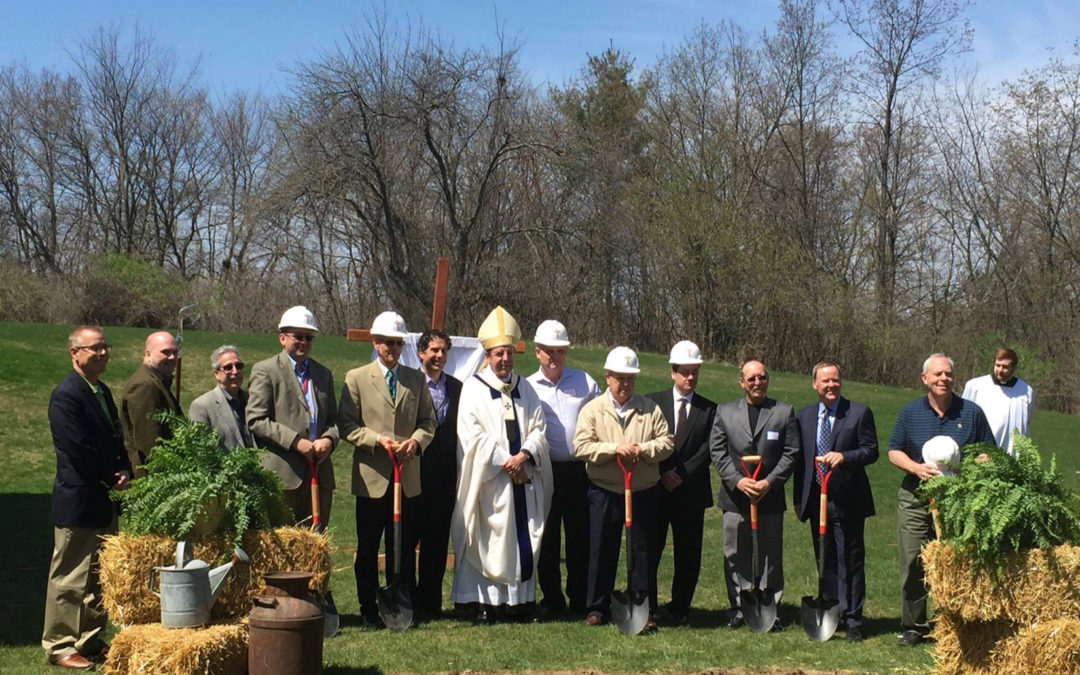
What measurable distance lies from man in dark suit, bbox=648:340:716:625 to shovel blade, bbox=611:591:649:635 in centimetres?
46

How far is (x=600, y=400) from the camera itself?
8.45 meters

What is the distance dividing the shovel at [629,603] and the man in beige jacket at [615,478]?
0.07m

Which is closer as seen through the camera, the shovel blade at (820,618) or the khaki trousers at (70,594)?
the khaki trousers at (70,594)

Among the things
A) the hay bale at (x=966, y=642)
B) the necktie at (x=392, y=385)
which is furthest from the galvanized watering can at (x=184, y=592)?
the hay bale at (x=966, y=642)

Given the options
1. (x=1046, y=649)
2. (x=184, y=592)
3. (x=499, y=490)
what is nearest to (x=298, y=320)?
(x=499, y=490)

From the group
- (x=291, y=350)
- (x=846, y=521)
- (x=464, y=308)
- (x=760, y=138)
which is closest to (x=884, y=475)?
(x=846, y=521)

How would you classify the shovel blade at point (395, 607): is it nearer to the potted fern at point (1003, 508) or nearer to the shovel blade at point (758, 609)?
the shovel blade at point (758, 609)

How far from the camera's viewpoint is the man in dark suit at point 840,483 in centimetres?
812

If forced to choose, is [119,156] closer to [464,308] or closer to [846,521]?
[464,308]

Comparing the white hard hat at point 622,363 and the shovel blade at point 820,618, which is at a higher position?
the white hard hat at point 622,363

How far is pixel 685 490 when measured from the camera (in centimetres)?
855

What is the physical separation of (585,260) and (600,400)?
28.7 m

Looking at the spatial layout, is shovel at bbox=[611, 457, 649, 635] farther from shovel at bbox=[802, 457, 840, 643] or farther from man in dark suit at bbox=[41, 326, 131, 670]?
man in dark suit at bbox=[41, 326, 131, 670]

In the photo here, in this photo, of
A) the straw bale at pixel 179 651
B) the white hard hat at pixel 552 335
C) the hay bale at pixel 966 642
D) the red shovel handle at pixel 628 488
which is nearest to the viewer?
the straw bale at pixel 179 651
